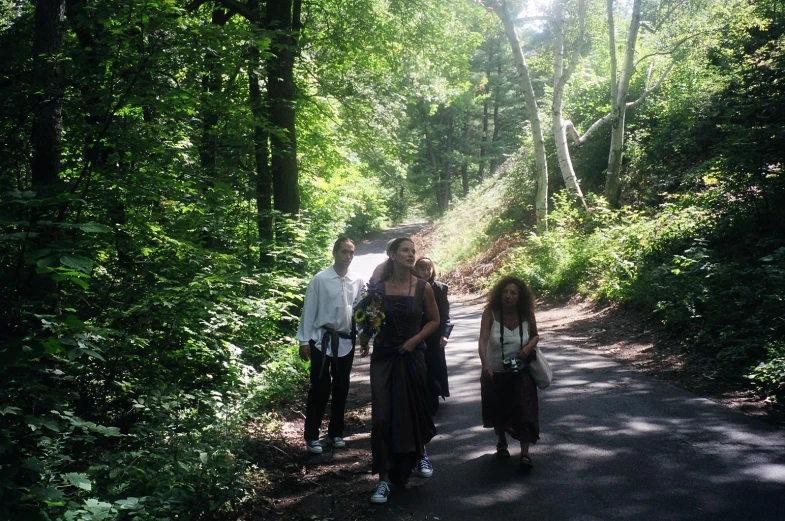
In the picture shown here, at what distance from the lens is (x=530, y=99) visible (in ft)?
67.3

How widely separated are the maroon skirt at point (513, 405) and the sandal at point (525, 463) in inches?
7.1

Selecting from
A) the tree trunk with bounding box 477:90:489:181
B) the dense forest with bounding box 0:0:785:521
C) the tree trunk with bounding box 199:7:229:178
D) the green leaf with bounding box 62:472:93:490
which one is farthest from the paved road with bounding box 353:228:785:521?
the tree trunk with bounding box 477:90:489:181

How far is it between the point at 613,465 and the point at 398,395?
6.82 ft

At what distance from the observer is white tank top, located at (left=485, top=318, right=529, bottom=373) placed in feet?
20.9

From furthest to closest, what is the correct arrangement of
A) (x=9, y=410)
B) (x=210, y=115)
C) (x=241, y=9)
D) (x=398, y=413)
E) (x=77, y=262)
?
(x=241, y=9) < (x=210, y=115) < (x=398, y=413) < (x=9, y=410) < (x=77, y=262)

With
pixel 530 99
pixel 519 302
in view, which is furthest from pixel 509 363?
pixel 530 99

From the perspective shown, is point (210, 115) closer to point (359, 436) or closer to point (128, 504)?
point (359, 436)

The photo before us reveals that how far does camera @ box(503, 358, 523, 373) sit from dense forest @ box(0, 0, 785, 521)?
2.70m

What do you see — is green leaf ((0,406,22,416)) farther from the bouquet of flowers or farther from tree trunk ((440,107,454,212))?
tree trunk ((440,107,454,212))

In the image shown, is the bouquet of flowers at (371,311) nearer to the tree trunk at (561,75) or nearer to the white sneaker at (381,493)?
the white sneaker at (381,493)

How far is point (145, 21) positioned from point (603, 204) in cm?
1620

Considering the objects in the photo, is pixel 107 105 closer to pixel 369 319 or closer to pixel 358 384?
pixel 369 319

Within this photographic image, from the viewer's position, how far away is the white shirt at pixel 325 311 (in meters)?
6.96

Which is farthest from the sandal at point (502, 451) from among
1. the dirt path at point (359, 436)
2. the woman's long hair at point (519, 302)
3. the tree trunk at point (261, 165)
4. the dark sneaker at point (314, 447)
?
the tree trunk at point (261, 165)
